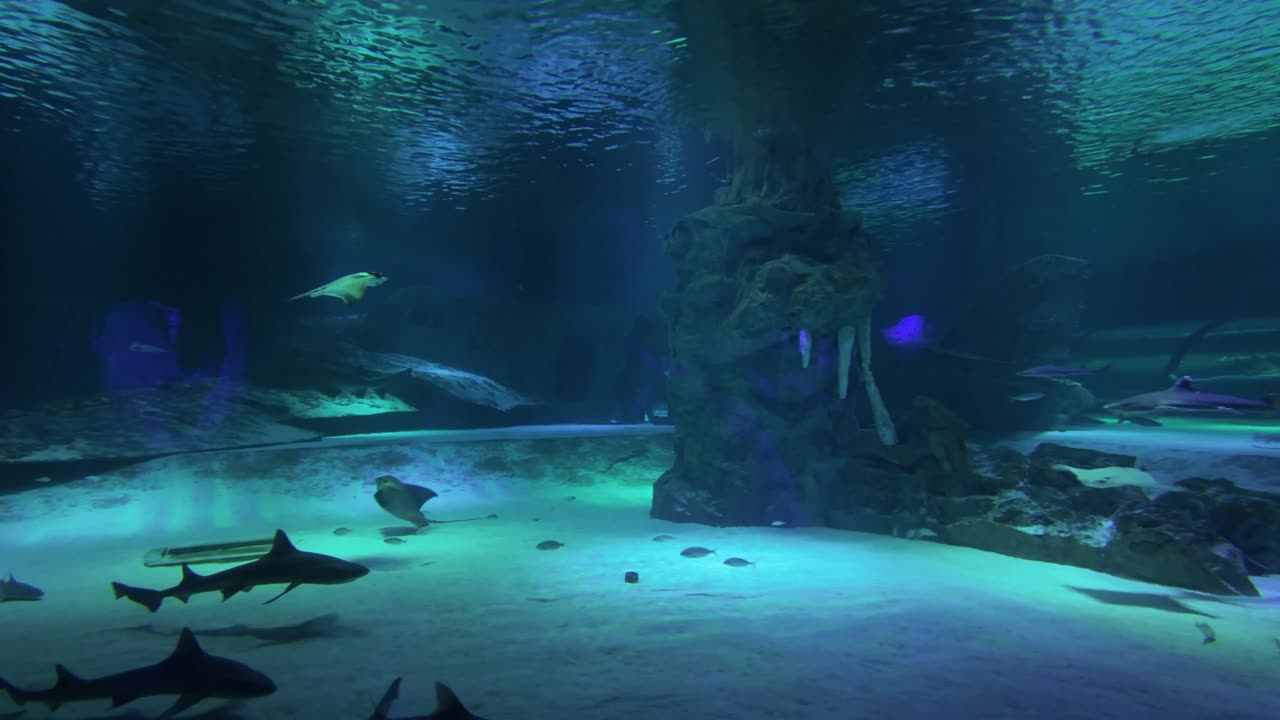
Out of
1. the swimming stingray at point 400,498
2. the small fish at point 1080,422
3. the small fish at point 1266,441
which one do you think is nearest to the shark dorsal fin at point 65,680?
the swimming stingray at point 400,498

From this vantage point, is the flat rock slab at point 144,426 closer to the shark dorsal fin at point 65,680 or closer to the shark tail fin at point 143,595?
the shark tail fin at point 143,595

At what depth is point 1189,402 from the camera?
571 cm

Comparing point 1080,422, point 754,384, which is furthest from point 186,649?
point 1080,422

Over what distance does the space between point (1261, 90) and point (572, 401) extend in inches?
761

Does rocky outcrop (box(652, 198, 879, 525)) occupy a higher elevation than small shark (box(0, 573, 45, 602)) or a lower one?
higher

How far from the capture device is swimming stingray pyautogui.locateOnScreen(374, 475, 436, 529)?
9508mm

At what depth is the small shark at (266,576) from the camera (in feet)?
14.0

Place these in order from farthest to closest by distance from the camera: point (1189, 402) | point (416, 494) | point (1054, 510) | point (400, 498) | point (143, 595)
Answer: point (416, 494) → point (400, 498) → point (1054, 510) → point (1189, 402) → point (143, 595)

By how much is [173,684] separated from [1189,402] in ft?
26.7

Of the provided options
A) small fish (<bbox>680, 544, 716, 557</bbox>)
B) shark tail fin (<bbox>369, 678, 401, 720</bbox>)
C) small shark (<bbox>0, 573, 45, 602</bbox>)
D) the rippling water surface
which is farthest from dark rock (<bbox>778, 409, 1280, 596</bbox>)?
small shark (<bbox>0, 573, 45, 602</bbox>)

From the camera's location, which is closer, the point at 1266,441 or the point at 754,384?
the point at 754,384

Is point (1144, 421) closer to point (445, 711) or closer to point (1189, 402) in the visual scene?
point (1189, 402)

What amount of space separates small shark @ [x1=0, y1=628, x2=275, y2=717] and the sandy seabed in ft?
0.59

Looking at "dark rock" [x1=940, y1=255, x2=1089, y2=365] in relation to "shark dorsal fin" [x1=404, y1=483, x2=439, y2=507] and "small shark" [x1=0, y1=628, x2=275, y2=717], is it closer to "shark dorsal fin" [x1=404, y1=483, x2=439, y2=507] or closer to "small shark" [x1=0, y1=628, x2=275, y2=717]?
"shark dorsal fin" [x1=404, y1=483, x2=439, y2=507]
